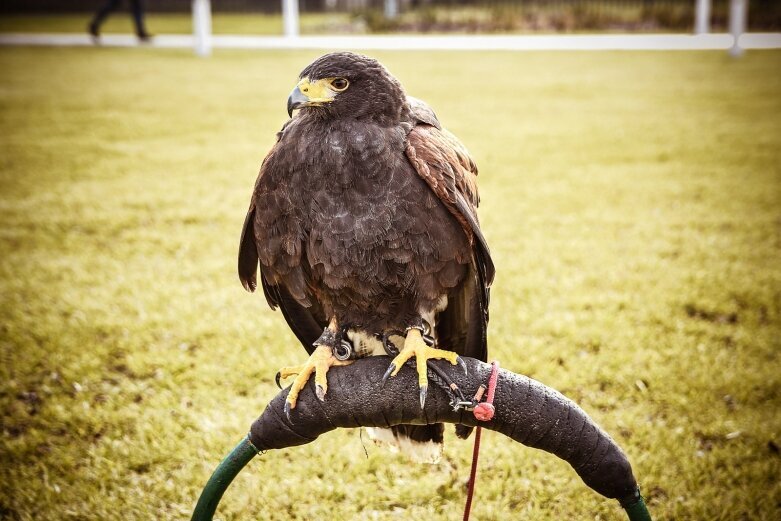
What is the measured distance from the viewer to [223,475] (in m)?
1.81

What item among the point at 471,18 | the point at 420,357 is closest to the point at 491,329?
the point at 420,357

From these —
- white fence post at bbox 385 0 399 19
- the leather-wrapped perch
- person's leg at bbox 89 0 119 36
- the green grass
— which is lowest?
the green grass

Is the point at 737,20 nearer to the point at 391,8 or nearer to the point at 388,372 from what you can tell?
the point at 391,8

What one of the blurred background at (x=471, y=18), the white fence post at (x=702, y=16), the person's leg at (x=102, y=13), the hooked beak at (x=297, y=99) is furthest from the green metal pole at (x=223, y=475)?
the blurred background at (x=471, y=18)

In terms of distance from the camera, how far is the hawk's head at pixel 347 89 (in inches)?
75.4

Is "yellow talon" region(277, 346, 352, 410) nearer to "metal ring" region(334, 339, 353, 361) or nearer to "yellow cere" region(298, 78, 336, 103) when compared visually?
"metal ring" region(334, 339, 353, 361)

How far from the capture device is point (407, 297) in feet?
6.90

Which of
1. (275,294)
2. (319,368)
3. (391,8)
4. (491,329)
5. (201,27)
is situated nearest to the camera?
(319,368)

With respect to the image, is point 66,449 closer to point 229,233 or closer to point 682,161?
point 229,233

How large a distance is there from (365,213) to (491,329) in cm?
229

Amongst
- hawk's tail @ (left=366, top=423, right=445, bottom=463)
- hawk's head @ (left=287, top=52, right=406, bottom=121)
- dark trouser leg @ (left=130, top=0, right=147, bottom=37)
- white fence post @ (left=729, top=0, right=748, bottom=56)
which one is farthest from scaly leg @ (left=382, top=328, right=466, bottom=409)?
dark trouser leg @ (left=130, top=0, right=147, bottom=37)

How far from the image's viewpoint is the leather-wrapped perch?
5.44 feet

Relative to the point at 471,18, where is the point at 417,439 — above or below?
below

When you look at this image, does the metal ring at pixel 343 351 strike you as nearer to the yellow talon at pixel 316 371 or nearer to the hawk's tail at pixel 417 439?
the yellow talon at pixel 316 371
